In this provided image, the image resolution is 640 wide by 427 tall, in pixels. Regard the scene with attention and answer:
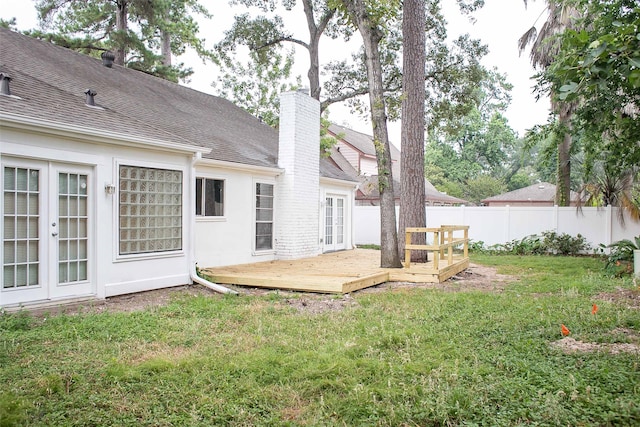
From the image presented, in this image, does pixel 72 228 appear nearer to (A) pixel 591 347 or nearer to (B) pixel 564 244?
(A) pixel 591 347

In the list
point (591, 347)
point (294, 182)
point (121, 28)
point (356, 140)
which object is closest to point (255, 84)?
point (356, 140)

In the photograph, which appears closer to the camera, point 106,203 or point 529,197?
point 106,203

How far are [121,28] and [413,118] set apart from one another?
473 inches

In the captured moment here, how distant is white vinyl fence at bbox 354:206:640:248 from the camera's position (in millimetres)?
15250

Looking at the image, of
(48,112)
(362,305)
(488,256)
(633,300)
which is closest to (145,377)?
(362,305)

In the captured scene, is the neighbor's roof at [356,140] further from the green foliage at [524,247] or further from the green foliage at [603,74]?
the green foliage at [603,74]

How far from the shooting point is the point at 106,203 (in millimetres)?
7367

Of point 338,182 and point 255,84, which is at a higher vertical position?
point 255,84

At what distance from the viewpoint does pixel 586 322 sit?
5.77m

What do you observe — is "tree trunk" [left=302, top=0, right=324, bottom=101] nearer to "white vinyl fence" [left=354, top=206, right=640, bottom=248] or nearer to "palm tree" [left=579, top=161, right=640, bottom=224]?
"white vinyl fence" [left=354, top=206, right=640, bottom=248]

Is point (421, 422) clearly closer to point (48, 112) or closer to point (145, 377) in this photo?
point (145, 377)

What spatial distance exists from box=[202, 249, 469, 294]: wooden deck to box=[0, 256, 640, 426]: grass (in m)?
1.71

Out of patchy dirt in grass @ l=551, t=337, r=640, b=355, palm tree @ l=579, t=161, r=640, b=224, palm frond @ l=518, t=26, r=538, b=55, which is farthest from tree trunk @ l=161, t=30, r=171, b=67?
patchy dirt in grass @ l=551, t=337, r=640, b=355

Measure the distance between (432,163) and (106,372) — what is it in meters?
41.1
